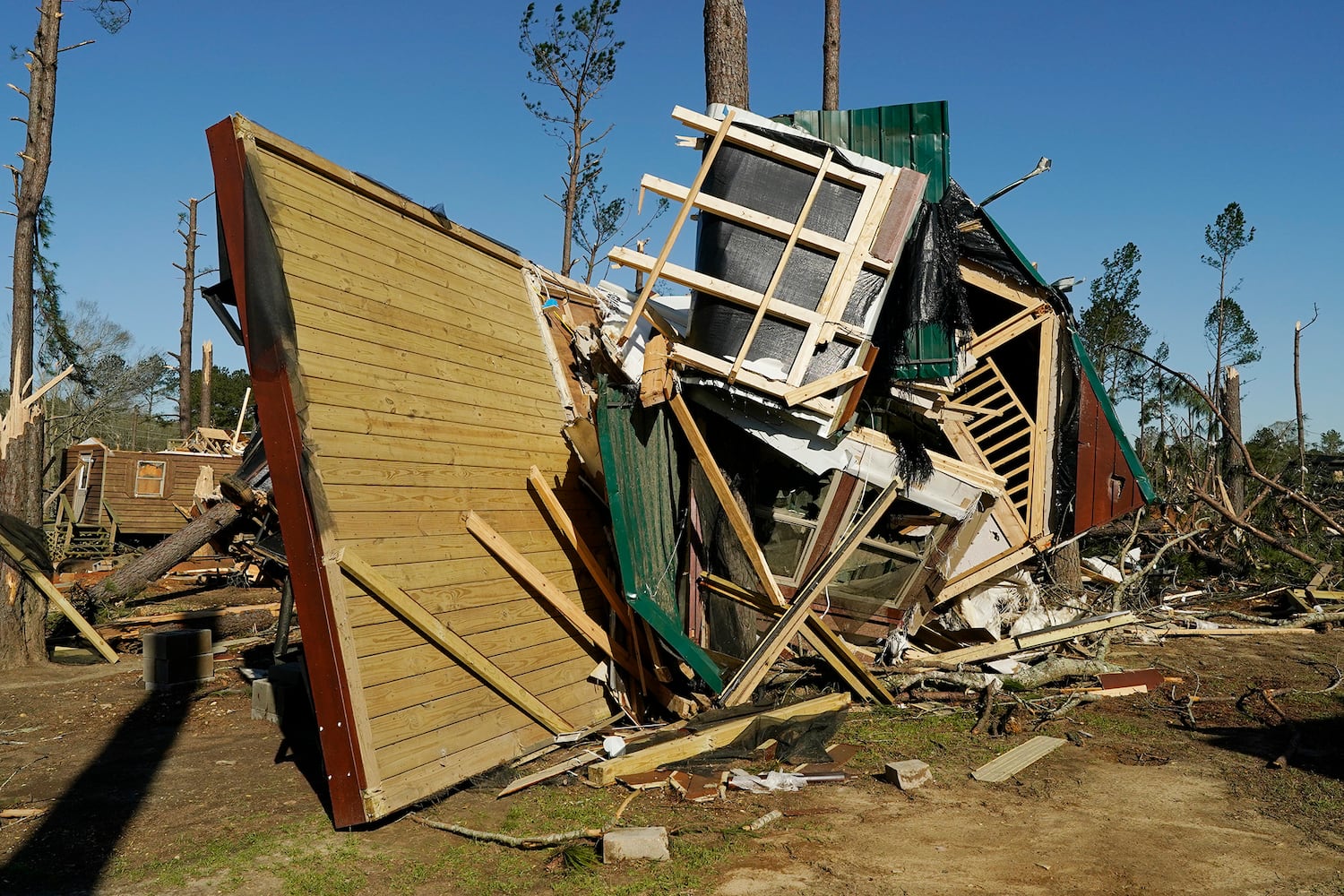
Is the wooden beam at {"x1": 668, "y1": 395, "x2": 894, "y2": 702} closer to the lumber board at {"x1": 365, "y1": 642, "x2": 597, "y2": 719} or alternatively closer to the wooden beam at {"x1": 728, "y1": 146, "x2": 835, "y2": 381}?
the wooden beam at {"x1": 728, "y1": 146, "x2": 835, "y2": 381}

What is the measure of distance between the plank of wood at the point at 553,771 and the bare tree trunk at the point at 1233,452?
45.7 feet

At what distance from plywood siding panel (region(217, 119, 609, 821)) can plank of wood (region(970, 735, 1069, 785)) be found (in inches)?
115

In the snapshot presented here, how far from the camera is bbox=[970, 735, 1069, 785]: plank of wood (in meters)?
6.02

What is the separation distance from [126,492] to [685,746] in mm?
20100

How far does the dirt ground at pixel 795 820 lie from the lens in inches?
175

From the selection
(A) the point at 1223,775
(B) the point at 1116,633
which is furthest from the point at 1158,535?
(A) the point at 1223,775

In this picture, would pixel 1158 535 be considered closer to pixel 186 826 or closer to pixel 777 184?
pixel 777 184

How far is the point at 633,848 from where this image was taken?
4633mm

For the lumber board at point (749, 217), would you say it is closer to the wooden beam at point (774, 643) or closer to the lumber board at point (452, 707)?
the wooden beam at point (774, 643)

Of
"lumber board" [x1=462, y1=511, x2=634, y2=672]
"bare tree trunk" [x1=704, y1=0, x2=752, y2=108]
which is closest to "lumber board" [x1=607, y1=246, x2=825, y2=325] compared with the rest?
"lumber board" [x1=462, y1=511, x2=634, y2=672]

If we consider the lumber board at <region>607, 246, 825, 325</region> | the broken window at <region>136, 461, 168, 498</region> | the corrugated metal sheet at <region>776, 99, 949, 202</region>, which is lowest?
the broken window at <region>136, 461, 168, 498</region>

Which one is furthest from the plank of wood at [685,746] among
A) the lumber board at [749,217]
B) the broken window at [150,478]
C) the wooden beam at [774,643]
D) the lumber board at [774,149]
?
the broken window at [150,478]

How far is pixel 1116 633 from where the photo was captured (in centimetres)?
1101

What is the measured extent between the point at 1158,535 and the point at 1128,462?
5.42 metres
